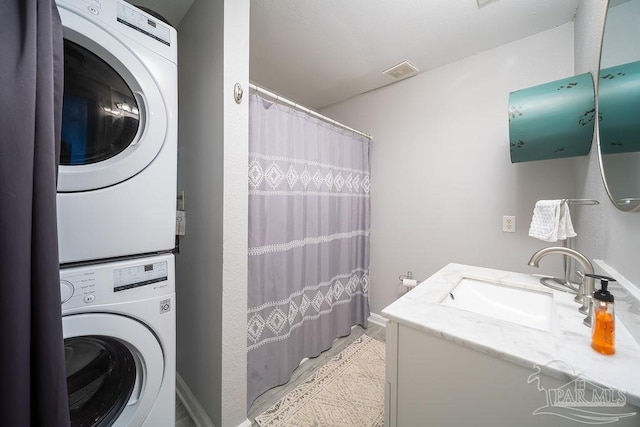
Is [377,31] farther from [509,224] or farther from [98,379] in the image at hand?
[98,379]

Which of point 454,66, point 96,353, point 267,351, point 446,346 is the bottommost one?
point 267,351

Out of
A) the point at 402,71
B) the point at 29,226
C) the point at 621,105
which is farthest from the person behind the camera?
the point at 402,71

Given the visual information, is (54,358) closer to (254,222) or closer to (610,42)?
(254,222)

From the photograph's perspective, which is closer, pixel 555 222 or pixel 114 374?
pixel 114 374

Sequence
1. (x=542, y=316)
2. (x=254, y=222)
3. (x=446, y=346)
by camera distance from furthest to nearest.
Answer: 1. (x=254, y=222)
2. (x=542, y=316)
3. (x=446, y=346)

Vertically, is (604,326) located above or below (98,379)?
above

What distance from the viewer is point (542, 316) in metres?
0.91

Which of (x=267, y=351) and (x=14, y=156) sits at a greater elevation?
(x=14, y=156)

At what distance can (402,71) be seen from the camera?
5.81 ft

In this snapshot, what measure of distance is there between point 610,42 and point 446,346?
110 centimetres

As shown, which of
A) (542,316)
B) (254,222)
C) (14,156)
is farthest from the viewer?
(254,222)

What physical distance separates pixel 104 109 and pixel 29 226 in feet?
→ 1.56

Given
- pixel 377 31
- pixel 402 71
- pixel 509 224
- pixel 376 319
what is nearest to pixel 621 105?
pixel 509 224

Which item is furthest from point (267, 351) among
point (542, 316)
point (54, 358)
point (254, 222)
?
point (542, 316)
